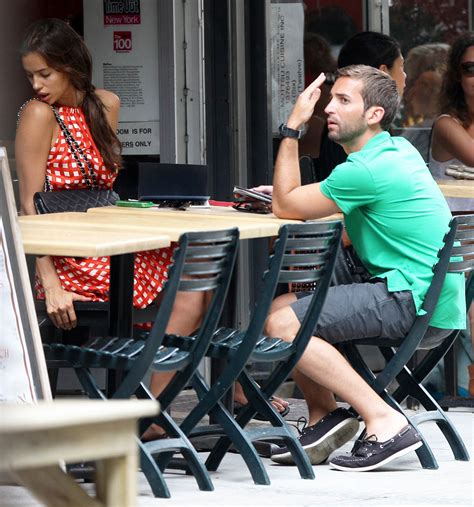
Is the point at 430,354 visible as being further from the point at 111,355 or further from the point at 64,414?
the point at 64,414

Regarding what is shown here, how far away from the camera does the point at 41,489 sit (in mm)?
2783

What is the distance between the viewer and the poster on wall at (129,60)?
293 inches

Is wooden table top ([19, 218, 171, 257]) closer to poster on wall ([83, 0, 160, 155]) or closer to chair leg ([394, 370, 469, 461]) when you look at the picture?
→ chair leg ([394, 370, 469, 461])

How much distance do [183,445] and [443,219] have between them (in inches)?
53.6

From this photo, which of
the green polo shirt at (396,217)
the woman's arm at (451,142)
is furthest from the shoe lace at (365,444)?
the woman's arm at (451,142)

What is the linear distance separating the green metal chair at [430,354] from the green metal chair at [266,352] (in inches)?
15.8

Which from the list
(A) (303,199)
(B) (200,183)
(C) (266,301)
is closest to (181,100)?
(B) (200,183)

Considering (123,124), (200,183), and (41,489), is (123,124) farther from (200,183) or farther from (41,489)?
(41,489)

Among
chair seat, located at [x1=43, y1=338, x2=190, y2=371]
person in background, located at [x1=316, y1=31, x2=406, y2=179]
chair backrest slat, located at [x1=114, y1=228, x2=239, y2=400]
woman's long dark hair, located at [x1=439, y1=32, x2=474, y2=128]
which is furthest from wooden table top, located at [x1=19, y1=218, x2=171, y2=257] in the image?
woman's long dark hair, located at [x1=439, y1=32, x2=474, y2=128]

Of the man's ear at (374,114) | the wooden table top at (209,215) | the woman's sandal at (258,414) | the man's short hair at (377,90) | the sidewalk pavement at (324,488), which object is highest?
the man's short hair at (377,90)

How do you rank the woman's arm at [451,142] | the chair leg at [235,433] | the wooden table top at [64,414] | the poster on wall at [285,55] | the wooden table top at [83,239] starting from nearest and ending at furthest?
the wooden table top at [64,414] → the wooden table top at [83,239] → the chair leg at [235,433] → the woman's arm at [451,142] → the poster on wall at [285,55]

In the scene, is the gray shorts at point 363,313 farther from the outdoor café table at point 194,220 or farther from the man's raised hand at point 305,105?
the man's raised hand at point 305,105

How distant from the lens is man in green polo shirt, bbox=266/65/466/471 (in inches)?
218

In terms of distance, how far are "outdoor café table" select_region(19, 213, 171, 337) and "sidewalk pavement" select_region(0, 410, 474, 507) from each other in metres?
0.60
